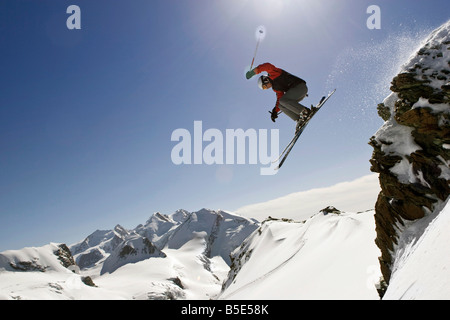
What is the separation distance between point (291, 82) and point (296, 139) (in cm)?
265

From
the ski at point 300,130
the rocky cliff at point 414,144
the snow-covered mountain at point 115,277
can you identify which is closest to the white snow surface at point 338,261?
the rocky cliff at point 414,144

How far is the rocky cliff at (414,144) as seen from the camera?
703 centimetres

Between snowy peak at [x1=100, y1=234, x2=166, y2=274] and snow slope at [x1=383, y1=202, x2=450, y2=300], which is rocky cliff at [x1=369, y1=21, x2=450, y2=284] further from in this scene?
snowy peak at [x1=100, y1=234, x2=166, y2=274]

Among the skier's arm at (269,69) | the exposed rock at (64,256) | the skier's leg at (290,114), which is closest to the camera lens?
the skier's arm at (269,69)

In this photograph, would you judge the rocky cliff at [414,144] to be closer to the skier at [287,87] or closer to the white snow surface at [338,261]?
the white snow surface at [338,261]

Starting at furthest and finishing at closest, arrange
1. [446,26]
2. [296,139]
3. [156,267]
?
[156,267]
[296,139]
[446,26]

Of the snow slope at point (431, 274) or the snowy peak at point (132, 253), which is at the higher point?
the snow slope at point (431, 274)

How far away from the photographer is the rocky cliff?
7031 mm

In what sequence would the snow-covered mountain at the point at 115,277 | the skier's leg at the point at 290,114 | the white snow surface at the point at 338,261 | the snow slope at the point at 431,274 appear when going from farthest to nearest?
the snow-covered mountain at the point at 115,277
the skier's leg at the point at 290,114
the white snow surface at the point at 338,261
the snow slope at the point at 431,274

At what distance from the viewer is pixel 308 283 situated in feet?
44.5

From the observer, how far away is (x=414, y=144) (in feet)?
25.3
